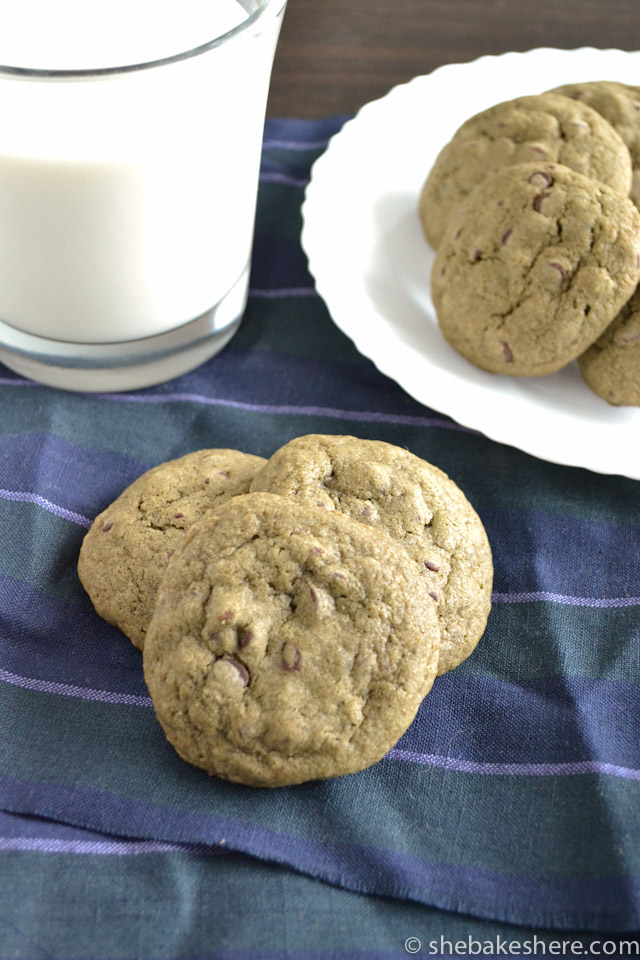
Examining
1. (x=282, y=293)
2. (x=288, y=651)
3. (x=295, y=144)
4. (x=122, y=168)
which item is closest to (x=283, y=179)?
(x=295, y=144)

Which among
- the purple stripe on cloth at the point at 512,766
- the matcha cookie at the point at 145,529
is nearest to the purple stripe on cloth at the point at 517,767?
the purple stripe on cloth at the point at 512,766

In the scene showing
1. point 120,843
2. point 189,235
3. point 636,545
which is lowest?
point 120,843

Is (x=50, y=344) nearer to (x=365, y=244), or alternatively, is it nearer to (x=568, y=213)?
(x=365, y=244)

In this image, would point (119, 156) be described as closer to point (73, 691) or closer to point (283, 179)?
point (73, 691)

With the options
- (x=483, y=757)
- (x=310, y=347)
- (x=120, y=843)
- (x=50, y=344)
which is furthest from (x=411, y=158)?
(x=120, y=843)

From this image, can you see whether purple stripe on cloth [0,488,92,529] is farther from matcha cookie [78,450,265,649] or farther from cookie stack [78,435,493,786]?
cookie stack [78,435,493,786]
